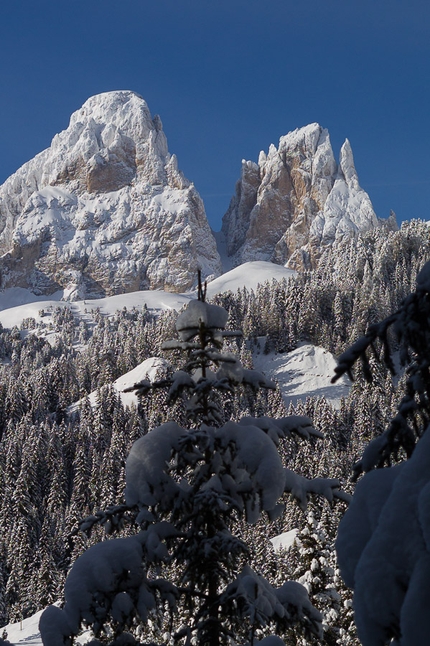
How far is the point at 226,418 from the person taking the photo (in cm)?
7119

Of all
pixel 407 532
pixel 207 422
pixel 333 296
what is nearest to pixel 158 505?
pixel 207 422

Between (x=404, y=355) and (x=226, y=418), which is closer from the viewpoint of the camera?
(x=404, y=355)

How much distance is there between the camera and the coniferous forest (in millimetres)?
23391

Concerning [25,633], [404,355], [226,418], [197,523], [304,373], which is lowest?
[25,633]

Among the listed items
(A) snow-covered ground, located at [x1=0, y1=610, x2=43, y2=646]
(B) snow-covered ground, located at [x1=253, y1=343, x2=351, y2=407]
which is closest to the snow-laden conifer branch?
(A) snow-covered ground, located at [x1=0, y1=610, x2=43, y2=646]

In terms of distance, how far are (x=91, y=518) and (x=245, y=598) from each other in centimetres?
186

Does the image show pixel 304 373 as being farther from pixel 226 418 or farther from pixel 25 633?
pixel 25 633

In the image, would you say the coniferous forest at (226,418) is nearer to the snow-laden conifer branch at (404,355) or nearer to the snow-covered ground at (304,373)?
the snow-laden conifer branch at (404,355)

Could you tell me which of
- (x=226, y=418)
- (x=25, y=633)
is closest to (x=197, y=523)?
(x=25, y=633)

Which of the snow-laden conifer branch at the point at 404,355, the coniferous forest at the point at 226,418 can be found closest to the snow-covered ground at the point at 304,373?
the coniferous forest at the point at 226,418

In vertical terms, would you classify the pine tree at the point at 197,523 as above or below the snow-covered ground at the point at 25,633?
above

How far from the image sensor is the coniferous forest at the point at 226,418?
921 inches

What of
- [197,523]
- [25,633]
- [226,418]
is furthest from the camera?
[226,418]

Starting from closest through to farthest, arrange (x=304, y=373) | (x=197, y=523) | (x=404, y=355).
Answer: (x=404, y=355) < (x=197, y=523) < (x=304, y=373)
